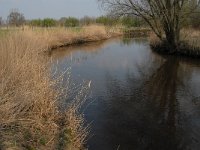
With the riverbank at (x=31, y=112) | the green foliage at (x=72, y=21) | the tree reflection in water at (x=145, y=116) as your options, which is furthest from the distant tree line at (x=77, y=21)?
the riverbank at (x=31, y=112)

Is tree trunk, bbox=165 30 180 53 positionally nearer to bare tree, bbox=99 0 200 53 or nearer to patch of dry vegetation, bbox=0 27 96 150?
bare tree, bbox=99 0 200 53

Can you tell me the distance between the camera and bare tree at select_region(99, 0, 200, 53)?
24.8 m

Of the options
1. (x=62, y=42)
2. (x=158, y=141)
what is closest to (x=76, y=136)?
(x=158, y=141)

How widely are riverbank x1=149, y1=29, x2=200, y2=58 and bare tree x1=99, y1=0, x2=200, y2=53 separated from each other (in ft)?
1.72

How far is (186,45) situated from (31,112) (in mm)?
18042

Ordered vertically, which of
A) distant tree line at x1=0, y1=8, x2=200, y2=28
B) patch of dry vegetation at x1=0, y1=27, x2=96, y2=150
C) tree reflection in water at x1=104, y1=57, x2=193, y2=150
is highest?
distant tree line at x1=0, y1=8, x2=200, y2=28

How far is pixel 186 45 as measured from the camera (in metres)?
23.6

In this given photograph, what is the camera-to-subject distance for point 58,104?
835 centimetres

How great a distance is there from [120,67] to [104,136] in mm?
10544

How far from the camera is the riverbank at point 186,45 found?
72.9 feet

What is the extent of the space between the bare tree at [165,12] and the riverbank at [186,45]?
52 cm


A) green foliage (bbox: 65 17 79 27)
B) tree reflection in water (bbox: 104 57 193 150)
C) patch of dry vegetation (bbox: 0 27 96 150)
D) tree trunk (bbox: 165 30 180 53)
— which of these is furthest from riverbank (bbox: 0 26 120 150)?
green foliage (bbox: 65 17 79 27)

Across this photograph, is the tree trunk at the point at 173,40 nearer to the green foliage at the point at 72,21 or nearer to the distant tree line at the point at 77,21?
the distant tree line at the point at 77,21

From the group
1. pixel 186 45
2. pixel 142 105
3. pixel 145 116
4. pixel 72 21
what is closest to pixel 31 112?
pixel 145 116
